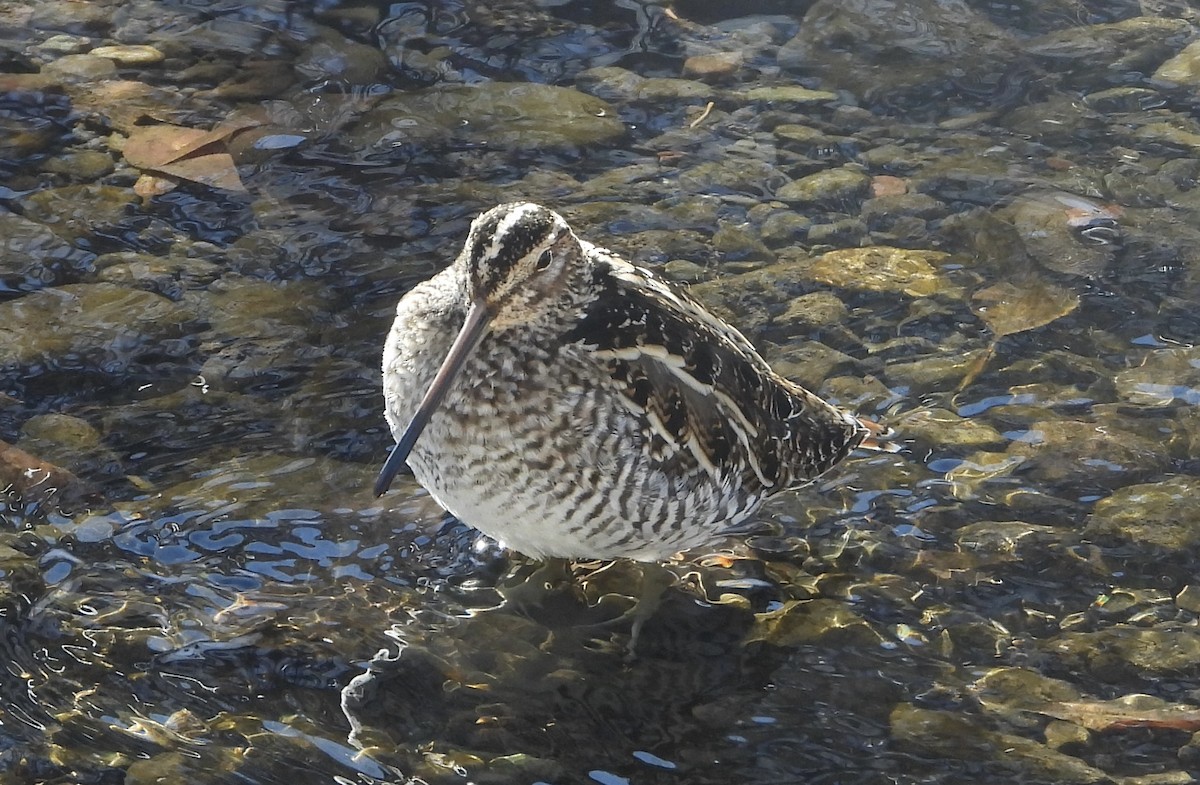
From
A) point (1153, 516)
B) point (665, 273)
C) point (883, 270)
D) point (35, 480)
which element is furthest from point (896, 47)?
point (35, 480)

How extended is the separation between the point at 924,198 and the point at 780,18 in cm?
162

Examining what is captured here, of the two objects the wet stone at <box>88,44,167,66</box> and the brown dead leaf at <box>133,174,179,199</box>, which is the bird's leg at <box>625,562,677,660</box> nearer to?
the brown dead leaf at <box>133,174,179,199</box>

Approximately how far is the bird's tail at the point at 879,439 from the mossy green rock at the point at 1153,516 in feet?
2.14

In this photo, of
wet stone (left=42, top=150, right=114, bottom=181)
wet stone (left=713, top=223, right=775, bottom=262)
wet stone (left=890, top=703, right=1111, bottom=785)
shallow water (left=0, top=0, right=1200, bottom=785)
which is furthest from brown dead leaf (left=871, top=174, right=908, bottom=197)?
wet stone (left=42, top=150, right=114, bottom=181)

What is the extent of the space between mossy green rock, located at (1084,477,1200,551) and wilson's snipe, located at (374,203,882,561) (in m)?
1.14

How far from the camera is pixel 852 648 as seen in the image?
4.15 meters

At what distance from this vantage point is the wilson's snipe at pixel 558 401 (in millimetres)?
3971

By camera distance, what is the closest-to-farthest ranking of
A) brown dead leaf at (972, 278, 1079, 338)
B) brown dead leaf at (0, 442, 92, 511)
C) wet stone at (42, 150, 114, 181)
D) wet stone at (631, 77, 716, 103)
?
brown dead leaf at (0, 442, 92, 511) < brown dead leaf at (972, 278, 1079, 338) < wet stone at (42, 150, 114, 181) < wet stone at (631, 77, 716, 103)

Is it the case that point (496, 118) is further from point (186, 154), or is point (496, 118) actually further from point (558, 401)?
point (558, 401)

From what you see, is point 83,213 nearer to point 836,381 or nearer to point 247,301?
point 247,301

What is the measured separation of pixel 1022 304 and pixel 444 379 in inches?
99.4

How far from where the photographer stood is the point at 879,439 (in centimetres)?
489

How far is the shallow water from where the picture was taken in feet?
12.6

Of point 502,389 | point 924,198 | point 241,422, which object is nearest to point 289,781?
point 502,389
